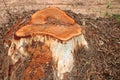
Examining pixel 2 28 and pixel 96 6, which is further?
pixel 96 6

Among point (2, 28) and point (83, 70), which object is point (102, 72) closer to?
point (83, 70)

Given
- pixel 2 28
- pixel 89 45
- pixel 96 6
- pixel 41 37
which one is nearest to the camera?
pixel 41 37

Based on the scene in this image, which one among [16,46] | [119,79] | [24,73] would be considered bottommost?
[119,79]

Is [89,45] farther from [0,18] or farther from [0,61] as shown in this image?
[0,18]

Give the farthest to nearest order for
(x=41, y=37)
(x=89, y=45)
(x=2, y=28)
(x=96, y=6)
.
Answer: (x=96, y=6)
(x=2, y=28)
(x=89, y=45)
(x=41, y=37)

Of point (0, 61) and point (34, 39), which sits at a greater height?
point (34, 39)

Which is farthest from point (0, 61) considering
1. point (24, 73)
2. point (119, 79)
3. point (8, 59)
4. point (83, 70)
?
point (119, 79)

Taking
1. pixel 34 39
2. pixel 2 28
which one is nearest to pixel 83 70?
pixel 34 39
